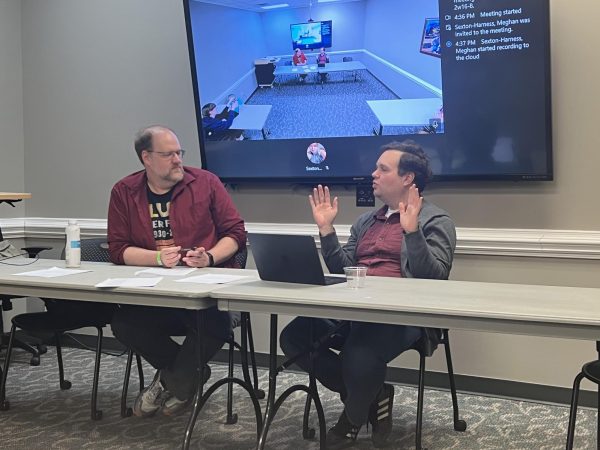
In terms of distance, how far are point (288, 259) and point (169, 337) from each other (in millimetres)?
750

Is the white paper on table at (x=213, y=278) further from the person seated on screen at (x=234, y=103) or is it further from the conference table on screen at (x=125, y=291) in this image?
the person seated on screen at (x=234, y=103)

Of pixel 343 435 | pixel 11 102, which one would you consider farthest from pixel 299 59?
pixel 11 102

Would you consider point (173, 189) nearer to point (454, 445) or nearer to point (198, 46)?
point (198, 46)

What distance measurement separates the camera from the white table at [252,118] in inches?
149

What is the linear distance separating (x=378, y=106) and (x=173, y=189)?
1.10 m

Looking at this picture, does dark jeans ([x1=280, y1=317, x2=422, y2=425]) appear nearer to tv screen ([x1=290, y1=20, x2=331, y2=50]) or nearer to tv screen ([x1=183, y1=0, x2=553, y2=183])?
tv screen ([x1=183, y1=0, x2=553, y2=183])

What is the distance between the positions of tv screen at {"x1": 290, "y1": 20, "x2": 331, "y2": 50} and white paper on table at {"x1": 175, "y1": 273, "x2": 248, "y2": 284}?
1.44 metres

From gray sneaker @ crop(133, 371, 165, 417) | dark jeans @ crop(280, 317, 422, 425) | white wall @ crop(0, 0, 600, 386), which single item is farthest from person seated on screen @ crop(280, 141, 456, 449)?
white wall @ crop(0, 0, 600, 386)

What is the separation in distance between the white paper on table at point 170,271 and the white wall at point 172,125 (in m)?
1.04

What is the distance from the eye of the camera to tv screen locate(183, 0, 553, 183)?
10.3 feet

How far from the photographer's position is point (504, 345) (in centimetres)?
337

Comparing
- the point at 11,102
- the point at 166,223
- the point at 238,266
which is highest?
the point at 11,102

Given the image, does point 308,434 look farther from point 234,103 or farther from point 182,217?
point 234,103

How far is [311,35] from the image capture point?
360 cm
